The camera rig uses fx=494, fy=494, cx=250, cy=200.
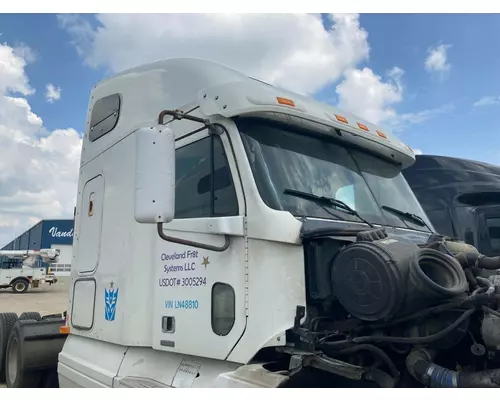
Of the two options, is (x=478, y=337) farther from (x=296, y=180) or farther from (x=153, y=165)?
(x=153, y=165)

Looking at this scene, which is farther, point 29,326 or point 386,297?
point 29,326

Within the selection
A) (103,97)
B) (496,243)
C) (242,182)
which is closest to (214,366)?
(242,182)

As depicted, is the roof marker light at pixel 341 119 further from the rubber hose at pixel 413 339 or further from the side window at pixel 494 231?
the side window at pixel 494 231

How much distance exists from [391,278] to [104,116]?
3.29m

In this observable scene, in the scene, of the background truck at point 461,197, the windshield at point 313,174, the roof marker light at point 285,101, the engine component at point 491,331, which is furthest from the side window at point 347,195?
the background truck at point 461,197

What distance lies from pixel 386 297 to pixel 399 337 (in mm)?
262

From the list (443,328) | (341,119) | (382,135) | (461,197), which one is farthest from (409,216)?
(461,197)

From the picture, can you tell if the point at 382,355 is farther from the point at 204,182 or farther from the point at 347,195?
the point at 204,182

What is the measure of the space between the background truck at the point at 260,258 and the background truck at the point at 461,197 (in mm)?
3057

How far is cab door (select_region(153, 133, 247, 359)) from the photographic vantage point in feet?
9.96

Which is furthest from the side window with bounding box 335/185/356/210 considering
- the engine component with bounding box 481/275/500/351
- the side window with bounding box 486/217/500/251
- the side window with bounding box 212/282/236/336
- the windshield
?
the side window with bounding box 486/217/500/251

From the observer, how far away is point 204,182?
3.39 meters

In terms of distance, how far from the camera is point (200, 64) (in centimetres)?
374

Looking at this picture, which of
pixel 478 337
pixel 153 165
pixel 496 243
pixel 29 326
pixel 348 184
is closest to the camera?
pixel 478 337
